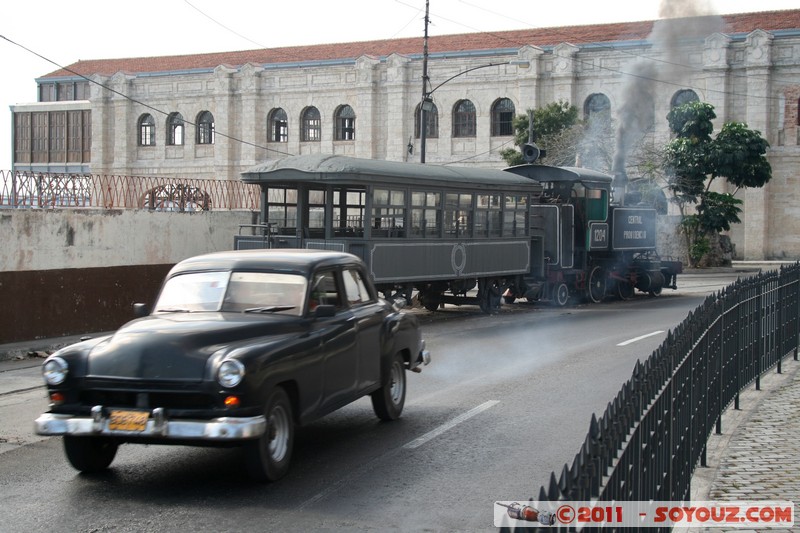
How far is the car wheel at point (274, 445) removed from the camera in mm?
7816

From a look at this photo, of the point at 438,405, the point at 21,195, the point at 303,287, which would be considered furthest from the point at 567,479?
the point at 21,195

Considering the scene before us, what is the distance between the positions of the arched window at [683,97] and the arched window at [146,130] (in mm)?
32859

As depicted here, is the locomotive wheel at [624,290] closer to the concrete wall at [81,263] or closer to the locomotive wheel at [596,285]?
the locomotive wheel at [596,285]

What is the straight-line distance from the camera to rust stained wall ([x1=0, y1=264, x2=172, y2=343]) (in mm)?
16984

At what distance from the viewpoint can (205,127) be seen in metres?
65.8

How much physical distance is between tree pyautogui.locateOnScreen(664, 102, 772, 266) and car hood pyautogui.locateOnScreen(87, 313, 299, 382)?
4117cm

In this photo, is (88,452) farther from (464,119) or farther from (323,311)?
(464,119)

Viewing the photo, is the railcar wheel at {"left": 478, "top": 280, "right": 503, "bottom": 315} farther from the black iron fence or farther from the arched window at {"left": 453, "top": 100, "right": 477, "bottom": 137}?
the arched window at {"left": 453, "top": 100, "right": 477, "bottom": 137}

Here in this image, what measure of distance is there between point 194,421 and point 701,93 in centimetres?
5041

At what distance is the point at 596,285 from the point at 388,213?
427 inches

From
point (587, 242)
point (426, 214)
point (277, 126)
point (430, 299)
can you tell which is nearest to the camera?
point (426, 214)

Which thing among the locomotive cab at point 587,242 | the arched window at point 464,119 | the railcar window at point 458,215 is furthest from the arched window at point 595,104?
the railcar window at point 458,215

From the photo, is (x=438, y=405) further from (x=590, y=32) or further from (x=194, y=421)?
(x=590, y=32)

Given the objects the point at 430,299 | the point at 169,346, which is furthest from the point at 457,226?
the point at 169,346
